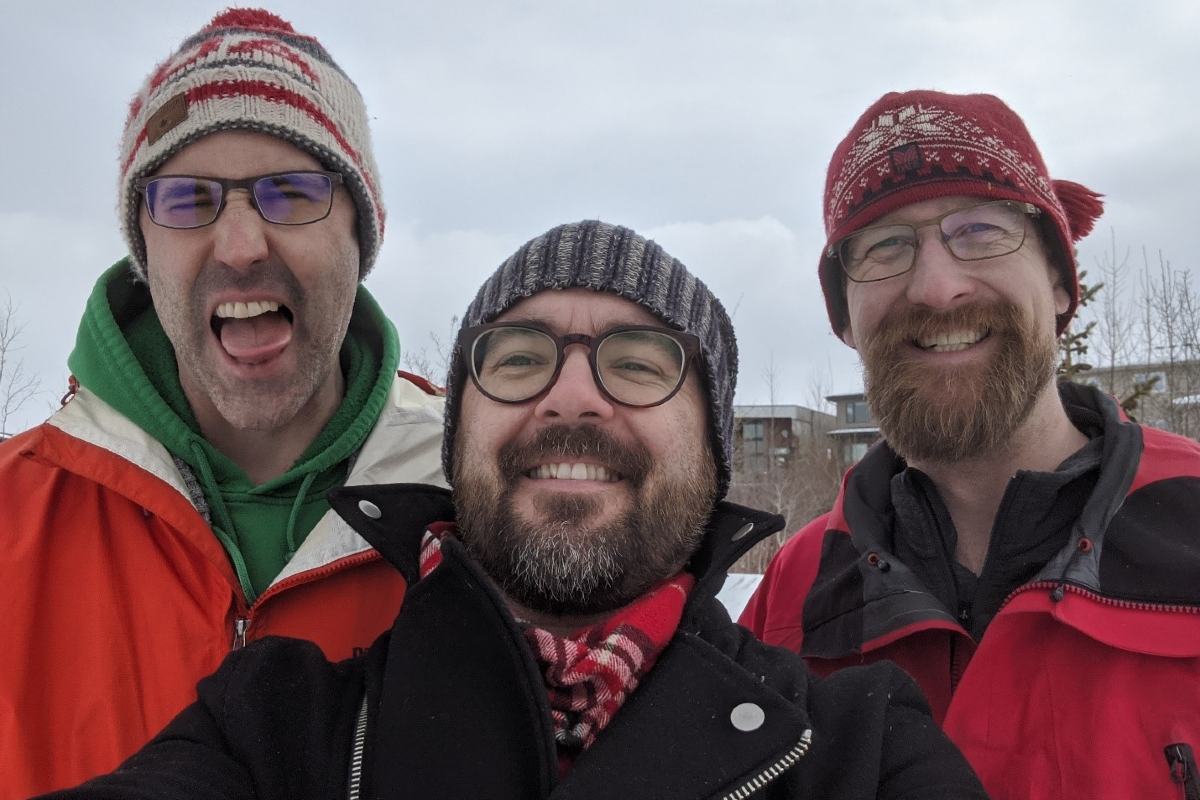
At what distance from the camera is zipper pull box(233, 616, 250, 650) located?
193 centimetres

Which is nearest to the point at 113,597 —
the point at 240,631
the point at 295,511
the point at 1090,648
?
the point at 240,631

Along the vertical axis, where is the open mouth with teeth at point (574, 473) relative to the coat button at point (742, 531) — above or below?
above

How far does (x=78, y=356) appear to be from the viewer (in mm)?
2213

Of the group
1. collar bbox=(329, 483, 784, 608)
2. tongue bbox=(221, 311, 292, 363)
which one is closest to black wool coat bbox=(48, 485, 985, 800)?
collar bbox=(329, 483, 784, 608)

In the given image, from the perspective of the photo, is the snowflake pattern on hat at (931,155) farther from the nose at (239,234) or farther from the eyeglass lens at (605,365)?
the nose at (239,234)

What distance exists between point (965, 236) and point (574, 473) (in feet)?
4.62

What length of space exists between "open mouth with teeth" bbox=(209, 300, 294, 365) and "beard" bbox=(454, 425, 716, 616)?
0.67m

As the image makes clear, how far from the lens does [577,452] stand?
184 centimetres

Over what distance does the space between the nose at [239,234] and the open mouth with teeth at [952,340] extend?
187 cm

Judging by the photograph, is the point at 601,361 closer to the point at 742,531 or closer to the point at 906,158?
the point at 742,531

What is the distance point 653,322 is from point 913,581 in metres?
0.98

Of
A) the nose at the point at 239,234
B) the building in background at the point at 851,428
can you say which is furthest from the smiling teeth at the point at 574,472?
the building in background at the point at 851,428

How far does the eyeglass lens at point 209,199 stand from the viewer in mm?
2105

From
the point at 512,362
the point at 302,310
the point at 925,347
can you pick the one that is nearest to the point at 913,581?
the point at 925,347
